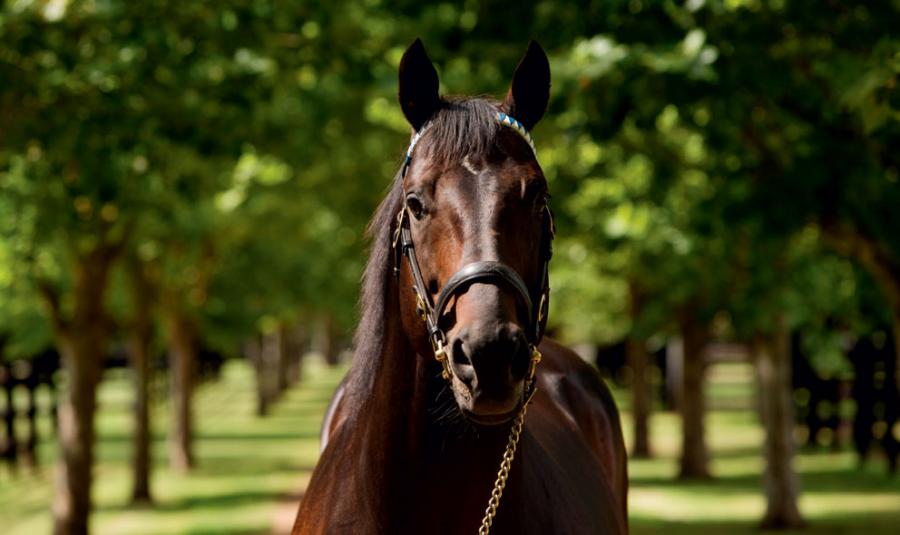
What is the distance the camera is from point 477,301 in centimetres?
312

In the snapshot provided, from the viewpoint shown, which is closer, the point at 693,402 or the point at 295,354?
the point at 693,402

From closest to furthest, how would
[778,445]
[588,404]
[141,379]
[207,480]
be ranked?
1. [588,404]
2. [778,445]
3. [141,379]
4. [207,480]

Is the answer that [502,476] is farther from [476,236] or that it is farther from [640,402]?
[640,402]

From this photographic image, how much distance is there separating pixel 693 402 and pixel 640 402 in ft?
11.8

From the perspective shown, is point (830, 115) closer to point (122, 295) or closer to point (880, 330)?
point (880, 330)

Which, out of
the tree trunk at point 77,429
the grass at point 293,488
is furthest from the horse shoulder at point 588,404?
the tree trunk at point 77,429

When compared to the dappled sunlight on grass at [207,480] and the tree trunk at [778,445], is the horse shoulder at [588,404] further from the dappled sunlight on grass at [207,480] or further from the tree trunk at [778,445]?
the dappled sunlight on grass at [207,480]

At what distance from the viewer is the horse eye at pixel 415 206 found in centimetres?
346

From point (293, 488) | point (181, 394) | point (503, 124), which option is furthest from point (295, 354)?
point (503, 124)

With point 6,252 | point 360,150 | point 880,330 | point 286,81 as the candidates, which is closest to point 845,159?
point 286,81

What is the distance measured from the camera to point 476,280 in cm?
316

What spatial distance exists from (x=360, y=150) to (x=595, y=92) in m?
11.2

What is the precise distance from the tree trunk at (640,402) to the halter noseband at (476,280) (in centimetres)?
2193

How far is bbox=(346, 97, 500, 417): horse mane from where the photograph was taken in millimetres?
3479
